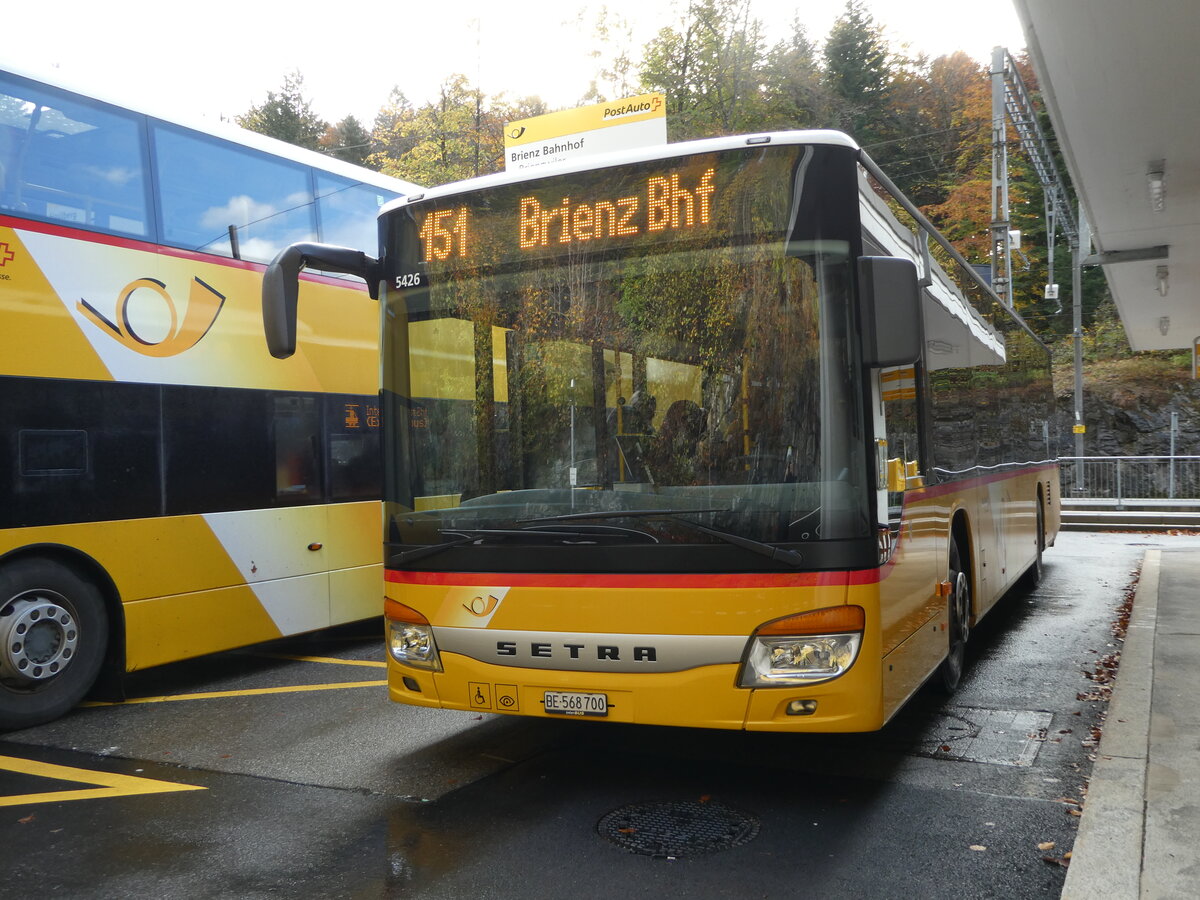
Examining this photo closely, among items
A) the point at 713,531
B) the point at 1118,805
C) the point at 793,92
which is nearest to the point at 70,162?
the point at 713,531

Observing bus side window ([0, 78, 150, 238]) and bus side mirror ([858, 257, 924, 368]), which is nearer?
bus side mirror ([858, 257, 924, 368])

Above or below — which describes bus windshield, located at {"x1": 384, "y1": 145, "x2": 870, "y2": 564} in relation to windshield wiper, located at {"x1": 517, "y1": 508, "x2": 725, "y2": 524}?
above

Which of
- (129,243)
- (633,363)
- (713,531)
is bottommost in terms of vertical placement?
(713,531)

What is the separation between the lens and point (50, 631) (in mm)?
6949

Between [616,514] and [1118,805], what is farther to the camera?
[616,514]

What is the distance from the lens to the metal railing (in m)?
27.1

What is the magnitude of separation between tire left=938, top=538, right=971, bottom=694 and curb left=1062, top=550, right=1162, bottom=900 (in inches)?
37.3

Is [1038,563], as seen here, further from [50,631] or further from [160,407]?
[50,631]

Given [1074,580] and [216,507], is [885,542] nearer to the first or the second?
[216,507]

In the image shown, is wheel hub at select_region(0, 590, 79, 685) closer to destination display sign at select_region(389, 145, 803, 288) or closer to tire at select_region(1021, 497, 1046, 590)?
destination display sign at select_region(389, 145, 803, 288)

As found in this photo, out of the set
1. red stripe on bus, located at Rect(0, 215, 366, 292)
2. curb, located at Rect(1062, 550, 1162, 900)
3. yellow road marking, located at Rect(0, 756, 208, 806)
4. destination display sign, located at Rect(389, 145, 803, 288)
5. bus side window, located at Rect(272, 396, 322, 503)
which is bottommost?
yellow road marking, located at Rect(0, 756, 208, 806)

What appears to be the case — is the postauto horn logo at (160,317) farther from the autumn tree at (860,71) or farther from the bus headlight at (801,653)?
the autumn tree at (860,71)

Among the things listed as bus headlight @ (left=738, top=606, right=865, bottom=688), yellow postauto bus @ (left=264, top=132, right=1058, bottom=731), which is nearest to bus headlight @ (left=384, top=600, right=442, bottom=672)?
yellow postauto bus @ (left=264, top=132, right=1058, bottom=731)

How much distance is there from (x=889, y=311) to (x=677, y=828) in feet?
7.84
